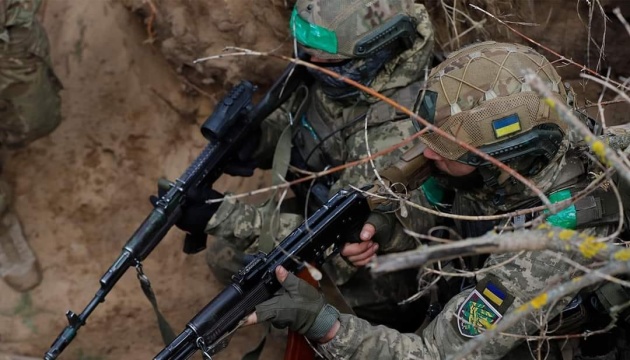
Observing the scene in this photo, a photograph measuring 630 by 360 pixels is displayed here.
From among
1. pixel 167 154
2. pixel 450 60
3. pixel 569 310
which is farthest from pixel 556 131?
pixel 167 154

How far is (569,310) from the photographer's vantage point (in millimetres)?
3217

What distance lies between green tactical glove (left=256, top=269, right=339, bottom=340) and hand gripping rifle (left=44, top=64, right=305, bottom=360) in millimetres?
957

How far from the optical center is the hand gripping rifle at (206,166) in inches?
152

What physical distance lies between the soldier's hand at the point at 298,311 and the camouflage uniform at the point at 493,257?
65 millimetres

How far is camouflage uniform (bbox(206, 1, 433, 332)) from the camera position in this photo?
3.90 metres

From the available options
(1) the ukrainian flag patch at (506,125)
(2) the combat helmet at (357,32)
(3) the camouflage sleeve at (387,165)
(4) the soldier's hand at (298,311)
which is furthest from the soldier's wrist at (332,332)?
(2) the combat helmet at (357,32)

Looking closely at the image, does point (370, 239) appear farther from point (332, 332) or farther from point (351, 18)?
point (351, 18)

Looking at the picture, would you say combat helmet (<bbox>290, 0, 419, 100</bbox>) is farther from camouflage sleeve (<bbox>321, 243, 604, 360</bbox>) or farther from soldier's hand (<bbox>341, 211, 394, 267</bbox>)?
camouflage sleeve (<bbox>321, 243, 604, 360</bbox>)

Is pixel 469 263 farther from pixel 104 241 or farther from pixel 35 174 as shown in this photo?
pixel 35 174

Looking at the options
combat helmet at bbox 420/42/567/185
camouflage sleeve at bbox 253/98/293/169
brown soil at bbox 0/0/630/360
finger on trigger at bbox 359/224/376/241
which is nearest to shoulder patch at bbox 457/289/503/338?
combat helmet at bbox 420/42/567/185

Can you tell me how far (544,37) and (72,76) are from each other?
121 inches

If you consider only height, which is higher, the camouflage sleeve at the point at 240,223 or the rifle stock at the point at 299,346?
the camouflage sleeve at the point at 240,223

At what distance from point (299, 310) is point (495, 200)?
3.00 feet

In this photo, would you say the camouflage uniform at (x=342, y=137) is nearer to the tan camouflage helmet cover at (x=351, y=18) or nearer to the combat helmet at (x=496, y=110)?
the tan camouflage helmet cover at (x=351, y=18)
